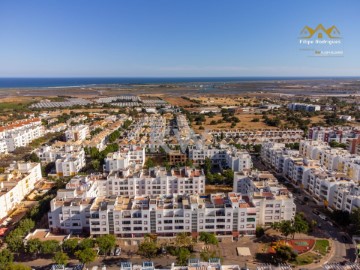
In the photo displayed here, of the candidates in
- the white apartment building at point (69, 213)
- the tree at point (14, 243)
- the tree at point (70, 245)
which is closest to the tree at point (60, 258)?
the tree at point (70, 245)

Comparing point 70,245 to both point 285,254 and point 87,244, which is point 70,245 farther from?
point 285,254

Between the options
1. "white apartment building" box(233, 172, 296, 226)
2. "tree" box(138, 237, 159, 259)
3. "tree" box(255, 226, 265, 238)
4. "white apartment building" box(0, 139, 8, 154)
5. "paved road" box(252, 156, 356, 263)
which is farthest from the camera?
"white apartment building" box(0, 139, 8, 154)

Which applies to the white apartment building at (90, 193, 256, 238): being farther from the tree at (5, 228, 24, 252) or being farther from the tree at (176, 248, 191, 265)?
the tree at (5, 228, 24, 252)

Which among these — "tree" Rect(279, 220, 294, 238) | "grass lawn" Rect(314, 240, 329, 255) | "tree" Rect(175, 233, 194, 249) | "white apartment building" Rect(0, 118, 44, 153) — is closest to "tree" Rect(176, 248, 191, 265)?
"tree" Rect(175, 233, 194, 249)

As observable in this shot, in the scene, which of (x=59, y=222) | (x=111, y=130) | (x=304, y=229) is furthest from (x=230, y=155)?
(x=111, y=130)

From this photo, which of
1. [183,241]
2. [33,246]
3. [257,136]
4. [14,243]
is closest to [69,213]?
[33,246]

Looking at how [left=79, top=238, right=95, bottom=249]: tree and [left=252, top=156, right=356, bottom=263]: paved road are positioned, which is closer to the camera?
[left=79, top=238, right=95, bottom=249]: tree
